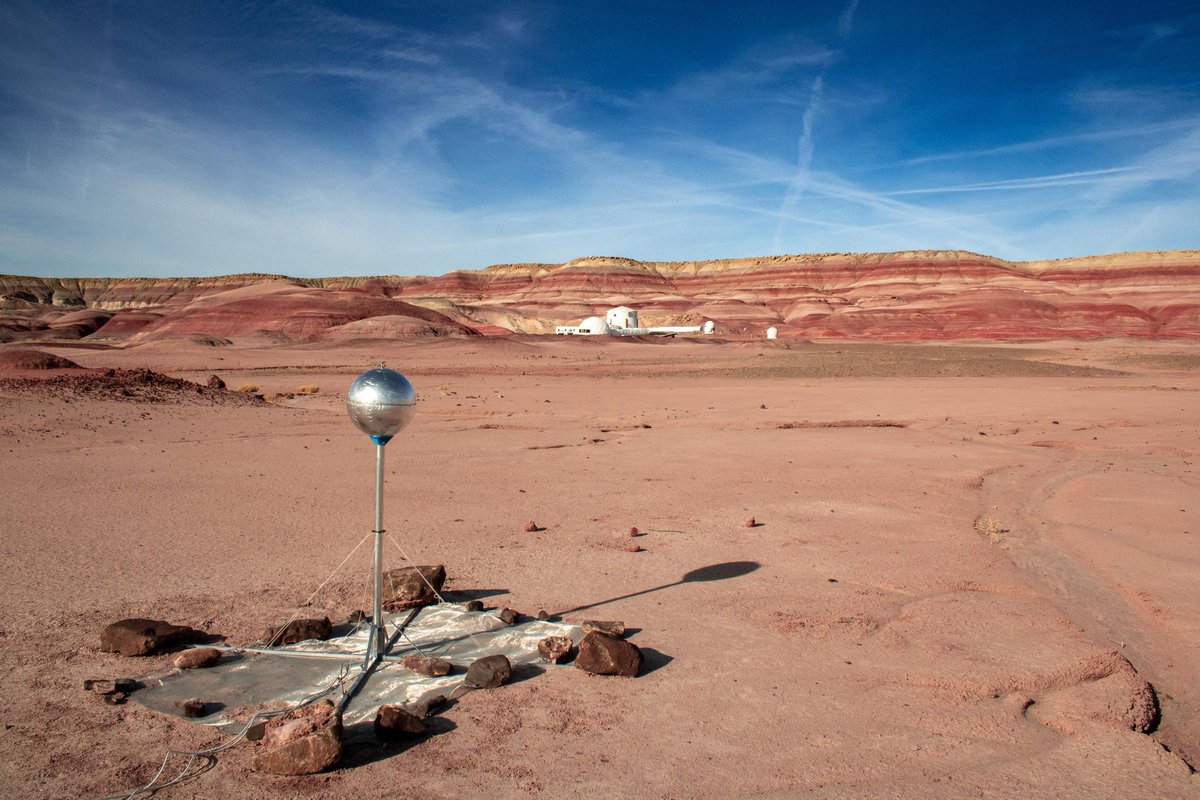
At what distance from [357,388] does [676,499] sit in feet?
18.7

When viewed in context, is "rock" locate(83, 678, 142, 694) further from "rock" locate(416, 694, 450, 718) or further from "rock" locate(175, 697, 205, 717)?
"rock" locate(416, 694, 450, 718)

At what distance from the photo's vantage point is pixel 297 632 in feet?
17.0

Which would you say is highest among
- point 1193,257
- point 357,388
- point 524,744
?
point 1193,257

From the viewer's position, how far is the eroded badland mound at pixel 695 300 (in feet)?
260

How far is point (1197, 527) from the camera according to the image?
8.26 m

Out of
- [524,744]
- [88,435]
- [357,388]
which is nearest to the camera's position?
[524,744]

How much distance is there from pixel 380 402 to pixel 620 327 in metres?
82.6

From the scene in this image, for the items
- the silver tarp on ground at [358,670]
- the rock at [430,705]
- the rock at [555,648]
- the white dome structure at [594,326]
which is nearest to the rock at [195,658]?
the silver tarp on ground at [358,670]

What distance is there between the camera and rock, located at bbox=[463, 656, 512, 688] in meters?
4.60

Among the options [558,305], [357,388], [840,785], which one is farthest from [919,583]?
[558,305]

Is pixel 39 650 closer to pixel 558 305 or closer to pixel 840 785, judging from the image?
pixel 840 785

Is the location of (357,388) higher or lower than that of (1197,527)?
higher

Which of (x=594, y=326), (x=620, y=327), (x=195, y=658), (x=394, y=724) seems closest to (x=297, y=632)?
(x=195, y=658)

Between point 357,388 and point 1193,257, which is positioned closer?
point 357,388
